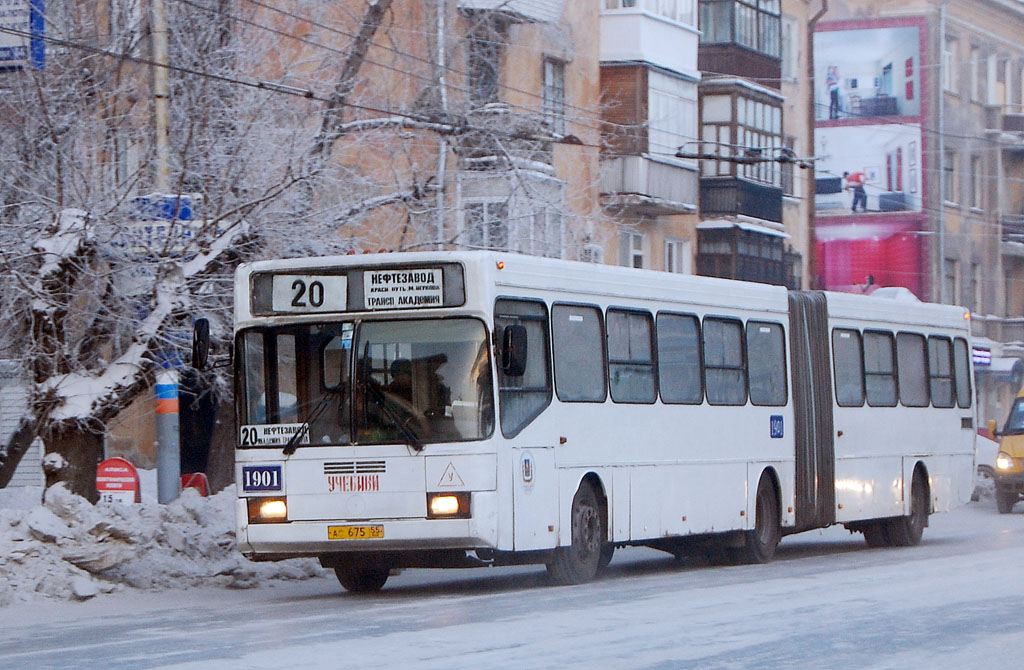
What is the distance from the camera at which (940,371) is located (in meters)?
23.7

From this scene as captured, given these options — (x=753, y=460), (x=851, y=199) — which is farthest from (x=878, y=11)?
(x=753, y=460)

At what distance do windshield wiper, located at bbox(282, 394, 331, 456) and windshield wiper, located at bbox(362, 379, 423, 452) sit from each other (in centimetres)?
37

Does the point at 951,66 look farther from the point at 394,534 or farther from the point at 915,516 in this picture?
the point at 394,534

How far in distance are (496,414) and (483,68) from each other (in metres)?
17.3

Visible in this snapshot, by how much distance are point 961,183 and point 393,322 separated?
150 feet

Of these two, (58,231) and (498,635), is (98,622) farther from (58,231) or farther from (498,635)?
(58,231)

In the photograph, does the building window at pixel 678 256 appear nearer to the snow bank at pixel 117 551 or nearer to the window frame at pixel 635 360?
the window frame at pixel 635 360

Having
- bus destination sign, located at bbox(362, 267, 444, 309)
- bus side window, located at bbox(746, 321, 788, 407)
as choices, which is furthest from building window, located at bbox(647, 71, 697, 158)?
bus destination sign, located at bbox(362, 267, 444, 309)

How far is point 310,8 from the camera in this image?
79.1 feet

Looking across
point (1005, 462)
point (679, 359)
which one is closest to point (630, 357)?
point (679, 359)

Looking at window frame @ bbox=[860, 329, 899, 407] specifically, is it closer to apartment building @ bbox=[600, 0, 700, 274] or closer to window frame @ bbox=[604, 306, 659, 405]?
window frame @ bbox=[604, 306, 659, 405]

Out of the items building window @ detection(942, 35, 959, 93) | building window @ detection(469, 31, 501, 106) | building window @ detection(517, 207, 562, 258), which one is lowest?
building window @ detection(517, 207, 562, 258)

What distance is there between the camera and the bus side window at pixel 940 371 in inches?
921

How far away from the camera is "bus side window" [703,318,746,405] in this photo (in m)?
18.7
